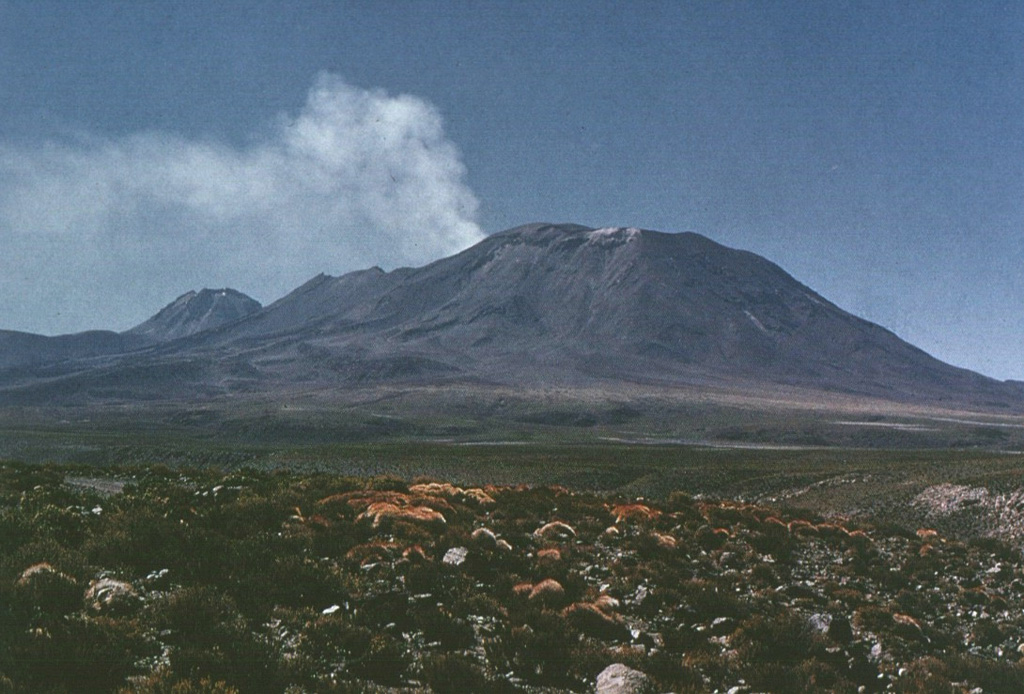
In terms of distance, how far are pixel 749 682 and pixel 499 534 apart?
7.73 m

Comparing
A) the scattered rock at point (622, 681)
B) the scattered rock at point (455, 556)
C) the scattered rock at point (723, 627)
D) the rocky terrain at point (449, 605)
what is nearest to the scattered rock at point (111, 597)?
the rocky terrain at point (449, 605)

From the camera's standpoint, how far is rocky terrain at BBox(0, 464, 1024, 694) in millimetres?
7625

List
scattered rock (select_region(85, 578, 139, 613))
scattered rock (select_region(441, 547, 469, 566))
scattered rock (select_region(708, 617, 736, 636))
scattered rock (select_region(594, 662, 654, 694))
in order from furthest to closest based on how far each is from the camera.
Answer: scattered rock (select_region(441, 547, 469, 566)), scattered rock (select_region(708, 617, 736, 636)), scattered rock (select_region(85, 578, 139, 613)), scattered rock (select_region(594, 662, 654, 694))

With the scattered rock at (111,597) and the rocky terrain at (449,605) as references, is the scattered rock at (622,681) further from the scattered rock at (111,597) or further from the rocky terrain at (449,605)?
the scattered rock at (111,597)

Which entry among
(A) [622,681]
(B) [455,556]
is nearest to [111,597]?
(B) [455,556]

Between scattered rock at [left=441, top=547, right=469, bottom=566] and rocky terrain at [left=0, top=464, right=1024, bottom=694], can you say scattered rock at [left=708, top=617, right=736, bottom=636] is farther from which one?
scattered rock at [left=441, top=547, right=469, bottom=566]

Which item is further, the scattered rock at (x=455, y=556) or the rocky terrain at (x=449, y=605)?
the scattered rock at (x=455, y=556)

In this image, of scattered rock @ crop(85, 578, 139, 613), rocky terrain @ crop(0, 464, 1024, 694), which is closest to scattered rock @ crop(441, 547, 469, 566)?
rocky terrain @ crop(0, 464, 1024, 694)

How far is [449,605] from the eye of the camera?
Answer: 1038 centimetres

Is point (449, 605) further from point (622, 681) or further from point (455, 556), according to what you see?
point (622, 681)

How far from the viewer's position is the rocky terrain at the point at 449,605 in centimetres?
762

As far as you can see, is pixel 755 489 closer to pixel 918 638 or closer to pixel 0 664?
pixel 918 638

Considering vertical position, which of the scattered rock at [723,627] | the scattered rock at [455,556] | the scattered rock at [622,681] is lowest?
the scattered rock at [723,627]

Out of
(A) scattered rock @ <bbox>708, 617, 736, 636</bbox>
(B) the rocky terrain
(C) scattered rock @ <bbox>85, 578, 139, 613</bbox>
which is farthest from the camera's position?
(A) scattered rock @ <bbox>708, 617, 736, 636</bbox>
